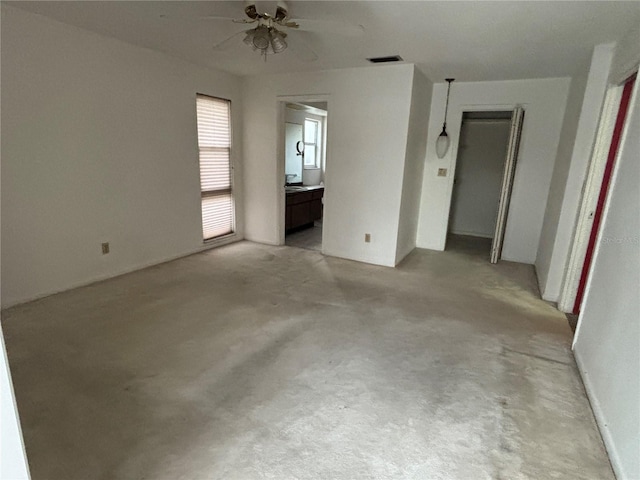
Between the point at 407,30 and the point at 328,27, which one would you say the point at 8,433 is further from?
the point at 407,30

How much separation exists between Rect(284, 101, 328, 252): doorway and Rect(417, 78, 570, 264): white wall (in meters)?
1.85

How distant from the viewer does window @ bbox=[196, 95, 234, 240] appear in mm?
4594

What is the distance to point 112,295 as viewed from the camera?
3268 millimetres

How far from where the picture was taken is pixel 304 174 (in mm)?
7328

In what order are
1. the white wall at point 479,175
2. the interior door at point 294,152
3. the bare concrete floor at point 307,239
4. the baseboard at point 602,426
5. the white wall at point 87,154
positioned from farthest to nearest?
the interior door at point 294,152 < the white wall at point 479,175 < the bare concrete floor at point 307,239 < the white wall at point 87,154 < the baseboard at point 602,426

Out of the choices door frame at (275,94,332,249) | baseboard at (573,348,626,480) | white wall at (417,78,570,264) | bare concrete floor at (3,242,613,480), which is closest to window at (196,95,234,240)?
door frame at (275,94,332,249)

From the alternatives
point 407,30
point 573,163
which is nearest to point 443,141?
point 573,163

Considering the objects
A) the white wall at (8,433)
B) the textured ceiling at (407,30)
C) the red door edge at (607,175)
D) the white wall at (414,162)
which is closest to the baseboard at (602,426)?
the red door edge at (607,175)

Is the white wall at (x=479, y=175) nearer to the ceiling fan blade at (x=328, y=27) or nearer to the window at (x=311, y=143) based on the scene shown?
the window at (x=311, y=143)

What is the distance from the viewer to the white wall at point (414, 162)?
4172 mm

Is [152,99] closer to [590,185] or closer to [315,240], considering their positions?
[315,240]

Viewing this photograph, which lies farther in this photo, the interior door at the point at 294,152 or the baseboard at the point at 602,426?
the interior door at the point at 294,152

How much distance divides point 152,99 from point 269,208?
206 centimetres

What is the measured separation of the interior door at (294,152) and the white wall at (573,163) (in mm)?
4427
